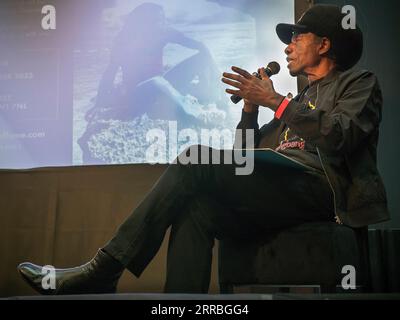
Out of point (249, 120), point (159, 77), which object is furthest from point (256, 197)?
point (159, 77)

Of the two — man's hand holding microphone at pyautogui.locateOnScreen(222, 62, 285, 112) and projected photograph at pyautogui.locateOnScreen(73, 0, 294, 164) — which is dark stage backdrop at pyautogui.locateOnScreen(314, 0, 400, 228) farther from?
man's hand holding microphone at pyautogui.locateOnScreen(222, 62, 285, 112)

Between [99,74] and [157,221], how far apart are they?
1490 millimetres

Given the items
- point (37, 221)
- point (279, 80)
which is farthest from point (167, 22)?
point (37, 221)

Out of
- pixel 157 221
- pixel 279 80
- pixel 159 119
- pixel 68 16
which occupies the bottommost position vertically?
pixel 157 221

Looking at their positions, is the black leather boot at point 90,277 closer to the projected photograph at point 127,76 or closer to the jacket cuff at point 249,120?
the jacket cuff at point 249,120

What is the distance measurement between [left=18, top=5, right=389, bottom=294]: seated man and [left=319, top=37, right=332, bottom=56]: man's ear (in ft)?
0.60

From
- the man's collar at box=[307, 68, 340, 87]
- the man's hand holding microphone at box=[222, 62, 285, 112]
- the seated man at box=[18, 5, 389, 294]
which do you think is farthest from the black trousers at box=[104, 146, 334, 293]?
the man's collar at box=[307, 68, 340, 87]

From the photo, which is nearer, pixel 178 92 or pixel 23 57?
pixel 178 92

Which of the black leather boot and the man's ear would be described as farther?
the man's ear

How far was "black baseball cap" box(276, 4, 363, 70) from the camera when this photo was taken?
5.32 ft

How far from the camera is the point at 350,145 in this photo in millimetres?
1338

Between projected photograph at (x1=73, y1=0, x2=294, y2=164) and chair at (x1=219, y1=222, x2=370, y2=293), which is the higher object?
projected photograph at (x1=73, y1=0, x2=294, y2=164)
